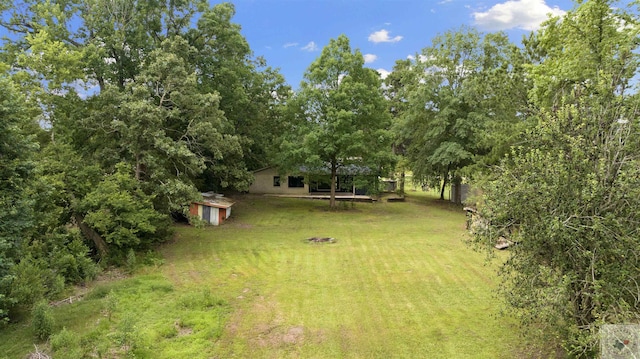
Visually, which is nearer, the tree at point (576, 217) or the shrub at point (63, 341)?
the tree at point (576, 217)

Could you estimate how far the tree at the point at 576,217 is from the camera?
5.10 metres

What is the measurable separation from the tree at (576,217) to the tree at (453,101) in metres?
17.3

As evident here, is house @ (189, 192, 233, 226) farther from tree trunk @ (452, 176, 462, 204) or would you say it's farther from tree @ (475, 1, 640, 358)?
tree trunk @ (452, 176, 462, 204)

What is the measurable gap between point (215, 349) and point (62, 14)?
642 inches

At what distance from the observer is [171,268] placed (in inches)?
475

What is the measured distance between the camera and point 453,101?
24.3 m

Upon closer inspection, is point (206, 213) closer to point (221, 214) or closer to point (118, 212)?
point (221, 214)

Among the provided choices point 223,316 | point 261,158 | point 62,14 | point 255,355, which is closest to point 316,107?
point 261,158

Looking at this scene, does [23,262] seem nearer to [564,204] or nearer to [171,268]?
[171,268]

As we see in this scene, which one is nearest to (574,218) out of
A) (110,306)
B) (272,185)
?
(110,306)

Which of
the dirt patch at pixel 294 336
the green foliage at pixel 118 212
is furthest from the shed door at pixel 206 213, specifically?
the dirt patch at pixel 294 336

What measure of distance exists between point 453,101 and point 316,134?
968 cm

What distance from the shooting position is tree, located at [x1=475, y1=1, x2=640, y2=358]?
5.10 m

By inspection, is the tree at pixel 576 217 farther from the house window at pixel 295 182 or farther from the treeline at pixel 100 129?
the house window at pixel 295 182
